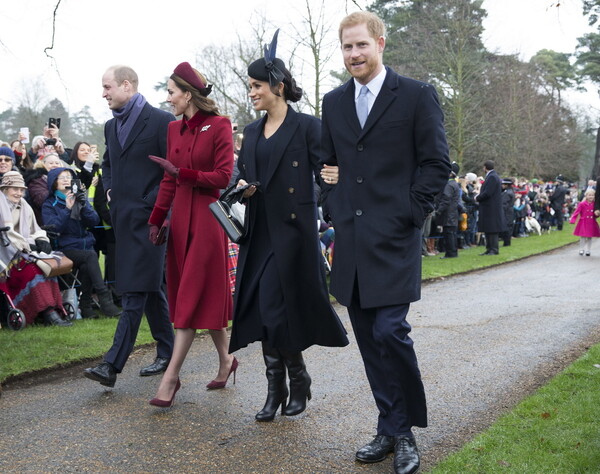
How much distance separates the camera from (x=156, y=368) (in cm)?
599

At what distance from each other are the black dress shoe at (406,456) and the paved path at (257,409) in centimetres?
11

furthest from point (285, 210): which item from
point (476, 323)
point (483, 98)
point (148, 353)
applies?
point (483, 98)

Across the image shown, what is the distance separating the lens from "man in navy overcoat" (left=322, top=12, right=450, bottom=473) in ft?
12.7

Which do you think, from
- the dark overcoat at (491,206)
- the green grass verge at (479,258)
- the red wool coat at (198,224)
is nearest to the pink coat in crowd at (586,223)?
the green grass verge at (479,258)

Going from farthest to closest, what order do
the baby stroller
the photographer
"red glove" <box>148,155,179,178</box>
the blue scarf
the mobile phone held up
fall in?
the mobile phone held up
the photographer
the baby stroller
the blue scarf
"red glove" <box>148,155,179,178</box>

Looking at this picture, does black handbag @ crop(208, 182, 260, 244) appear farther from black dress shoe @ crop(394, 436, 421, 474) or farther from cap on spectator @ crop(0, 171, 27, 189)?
cap on spectator @ crop(0, 171, 27, 189)

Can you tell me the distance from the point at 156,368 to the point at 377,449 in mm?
2537

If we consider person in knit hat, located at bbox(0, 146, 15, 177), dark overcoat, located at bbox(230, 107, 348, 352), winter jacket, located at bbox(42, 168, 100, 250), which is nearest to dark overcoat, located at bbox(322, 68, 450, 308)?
dark overcoat, located at bbox(230, 107, 348, 352)

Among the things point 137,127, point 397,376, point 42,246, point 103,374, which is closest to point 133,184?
point 137,127

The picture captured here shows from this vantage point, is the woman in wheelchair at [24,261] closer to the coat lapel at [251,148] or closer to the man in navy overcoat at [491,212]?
the coat lapel at [251,148]

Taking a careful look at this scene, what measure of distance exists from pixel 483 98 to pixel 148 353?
28.5 m

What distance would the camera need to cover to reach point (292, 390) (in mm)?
4812

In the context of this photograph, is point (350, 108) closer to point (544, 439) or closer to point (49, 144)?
point (544, 439)

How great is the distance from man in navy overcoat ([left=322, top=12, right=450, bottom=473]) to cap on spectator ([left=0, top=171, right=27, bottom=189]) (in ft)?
18.2
